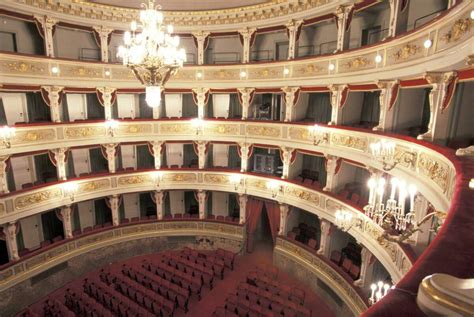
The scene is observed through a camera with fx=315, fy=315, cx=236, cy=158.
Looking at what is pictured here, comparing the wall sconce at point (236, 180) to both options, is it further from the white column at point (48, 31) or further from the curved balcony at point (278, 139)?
the white column at point (48, 31)

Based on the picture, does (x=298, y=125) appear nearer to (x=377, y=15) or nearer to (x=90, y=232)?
(x=377, y=15)

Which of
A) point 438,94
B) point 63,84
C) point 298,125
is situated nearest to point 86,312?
point 63,84

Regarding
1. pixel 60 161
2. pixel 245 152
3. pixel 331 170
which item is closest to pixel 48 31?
pixel 60 161

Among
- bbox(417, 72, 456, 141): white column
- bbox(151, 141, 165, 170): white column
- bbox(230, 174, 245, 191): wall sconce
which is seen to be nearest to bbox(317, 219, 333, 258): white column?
bbox(230, 174, 245, 191): wall sconce

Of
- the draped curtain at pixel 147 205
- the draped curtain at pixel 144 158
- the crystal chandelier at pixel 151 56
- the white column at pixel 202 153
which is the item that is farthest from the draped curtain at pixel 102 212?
the crystal chandelier at pixel 151 56

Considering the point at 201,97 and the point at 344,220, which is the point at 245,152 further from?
the point at 344,220

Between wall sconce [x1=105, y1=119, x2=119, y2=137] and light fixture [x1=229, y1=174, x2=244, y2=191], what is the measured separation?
258 inches

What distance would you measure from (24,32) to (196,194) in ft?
37.6

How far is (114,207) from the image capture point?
16.9 m

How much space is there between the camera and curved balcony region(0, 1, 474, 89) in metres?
6.42

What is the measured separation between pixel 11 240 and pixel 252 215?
449 inches

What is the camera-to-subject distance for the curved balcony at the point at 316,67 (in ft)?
21.1

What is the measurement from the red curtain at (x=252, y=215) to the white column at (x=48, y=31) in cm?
1235

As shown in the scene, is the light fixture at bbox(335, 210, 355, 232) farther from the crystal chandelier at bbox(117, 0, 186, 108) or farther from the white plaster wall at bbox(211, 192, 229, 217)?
the white plaster wall at bbox(211, 192, 229, 217)
